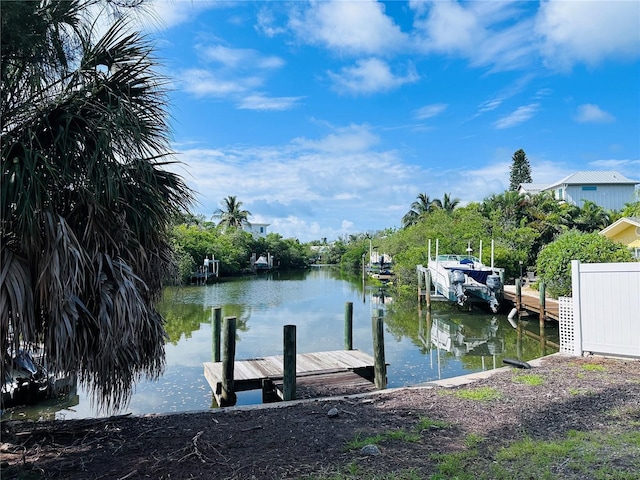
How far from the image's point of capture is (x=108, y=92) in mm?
4406

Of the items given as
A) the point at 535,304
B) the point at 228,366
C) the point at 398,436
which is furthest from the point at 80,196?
the point at 535,304

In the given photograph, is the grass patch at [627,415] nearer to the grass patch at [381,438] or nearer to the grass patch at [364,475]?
the grass patch at [381,438]

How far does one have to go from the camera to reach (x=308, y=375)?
8.97 meters

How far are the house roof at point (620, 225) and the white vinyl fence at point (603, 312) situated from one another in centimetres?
1888

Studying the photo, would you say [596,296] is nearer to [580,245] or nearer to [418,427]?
[418,427]

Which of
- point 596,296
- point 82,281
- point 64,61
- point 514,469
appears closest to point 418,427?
point 514,469

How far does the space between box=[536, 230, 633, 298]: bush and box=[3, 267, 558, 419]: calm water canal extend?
216 centimetres

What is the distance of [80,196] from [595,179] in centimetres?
5339

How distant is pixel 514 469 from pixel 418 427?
4.32ft

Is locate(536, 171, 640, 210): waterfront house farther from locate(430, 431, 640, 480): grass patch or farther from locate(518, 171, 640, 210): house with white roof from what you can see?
locate(430, 431, 640, 480): grass patch

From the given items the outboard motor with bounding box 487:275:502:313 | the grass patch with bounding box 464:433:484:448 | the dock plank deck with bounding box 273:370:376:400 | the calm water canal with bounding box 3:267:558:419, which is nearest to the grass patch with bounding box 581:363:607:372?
the calm water canal with bounding box 3:267:558:419

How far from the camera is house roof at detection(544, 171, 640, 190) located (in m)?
47.1

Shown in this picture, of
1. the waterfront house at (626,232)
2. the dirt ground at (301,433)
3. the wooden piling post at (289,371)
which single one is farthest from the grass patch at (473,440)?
the waterfront house at (626,232)

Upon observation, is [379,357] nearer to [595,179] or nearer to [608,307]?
[608,307]
